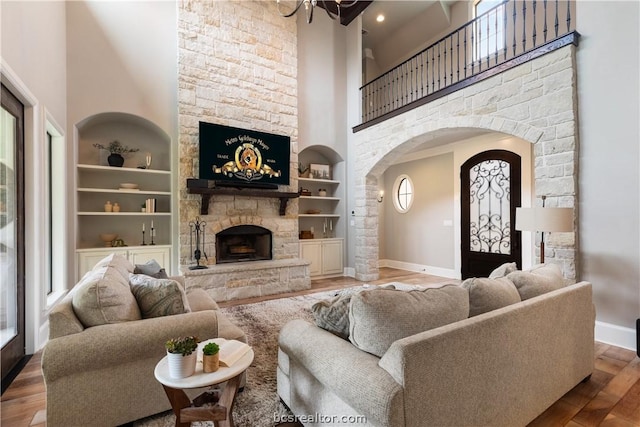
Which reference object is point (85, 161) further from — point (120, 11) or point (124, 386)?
point (124, 386)

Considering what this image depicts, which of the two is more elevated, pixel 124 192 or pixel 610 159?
pixel 610 159

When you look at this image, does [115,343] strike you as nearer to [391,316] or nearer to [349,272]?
[391,316]

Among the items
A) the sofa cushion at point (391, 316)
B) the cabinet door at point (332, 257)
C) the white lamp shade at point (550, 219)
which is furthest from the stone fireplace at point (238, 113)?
the sofa cushion at point (391, 316)

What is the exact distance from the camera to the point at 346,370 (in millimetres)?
1282

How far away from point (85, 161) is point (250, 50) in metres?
3.20

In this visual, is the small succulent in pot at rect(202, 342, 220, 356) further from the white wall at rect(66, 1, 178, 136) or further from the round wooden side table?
the white wall at rect(66, 1, 178, 136)

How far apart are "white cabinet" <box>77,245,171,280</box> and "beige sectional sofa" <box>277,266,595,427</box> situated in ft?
11.9

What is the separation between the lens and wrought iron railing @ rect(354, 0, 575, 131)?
389 centimetres

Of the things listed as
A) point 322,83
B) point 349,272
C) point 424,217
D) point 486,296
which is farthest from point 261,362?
point 322,83

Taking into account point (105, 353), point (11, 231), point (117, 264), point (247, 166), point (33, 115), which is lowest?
point (105, 353)

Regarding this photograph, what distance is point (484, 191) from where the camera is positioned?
5598 millimetres

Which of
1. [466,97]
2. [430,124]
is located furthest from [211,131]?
[466,97]

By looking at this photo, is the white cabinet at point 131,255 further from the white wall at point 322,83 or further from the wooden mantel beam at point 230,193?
the white wall at point 322,83

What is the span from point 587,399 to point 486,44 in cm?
574
